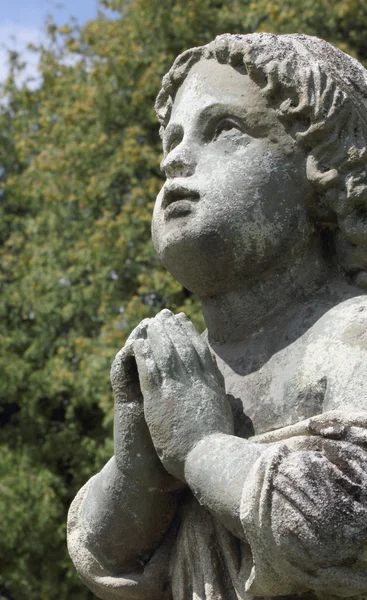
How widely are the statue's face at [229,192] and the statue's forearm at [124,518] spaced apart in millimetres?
695

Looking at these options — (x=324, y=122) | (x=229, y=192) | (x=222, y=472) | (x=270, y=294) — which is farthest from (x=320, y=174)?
(x=222, y=472)

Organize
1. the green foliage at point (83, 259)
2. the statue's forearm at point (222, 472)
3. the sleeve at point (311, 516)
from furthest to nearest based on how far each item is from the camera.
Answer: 1. the green foliage at point (83, 259)
2. the statue's forearm at point (222, 472)
3. the sleeve at point (311, 516)

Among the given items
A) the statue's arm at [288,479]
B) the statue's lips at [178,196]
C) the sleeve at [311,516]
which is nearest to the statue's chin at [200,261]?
the statue's lips at [178,196]

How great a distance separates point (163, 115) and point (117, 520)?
Result: 1502 mm

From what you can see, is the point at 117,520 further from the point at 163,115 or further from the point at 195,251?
the point at 163,115

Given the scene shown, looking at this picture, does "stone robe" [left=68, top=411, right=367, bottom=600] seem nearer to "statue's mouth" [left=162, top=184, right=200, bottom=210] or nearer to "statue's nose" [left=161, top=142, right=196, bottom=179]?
"statue's mouth" [left=162, top=184, right=200, bottom=210]

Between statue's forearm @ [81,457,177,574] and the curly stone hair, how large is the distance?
989 millimetres

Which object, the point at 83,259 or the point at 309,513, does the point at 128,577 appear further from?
the point at 83,259

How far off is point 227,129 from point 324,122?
1.08 feet

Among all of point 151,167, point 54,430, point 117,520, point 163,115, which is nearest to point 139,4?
point 151,167

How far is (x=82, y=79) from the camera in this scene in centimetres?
1555

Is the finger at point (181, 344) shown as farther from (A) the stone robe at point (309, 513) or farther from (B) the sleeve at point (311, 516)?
(B) the sleeve at point (311, 516)

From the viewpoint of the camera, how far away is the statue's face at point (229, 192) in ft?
10.9

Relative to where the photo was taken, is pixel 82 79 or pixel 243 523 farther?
pixel 82 79
